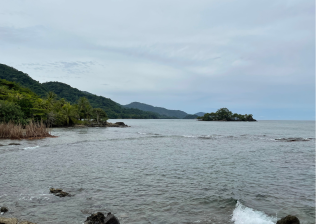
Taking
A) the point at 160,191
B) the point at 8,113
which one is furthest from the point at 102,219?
the point at 8,113

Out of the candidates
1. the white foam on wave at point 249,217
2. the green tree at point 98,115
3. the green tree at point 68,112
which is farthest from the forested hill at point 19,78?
the white foam on wave at point 249,217

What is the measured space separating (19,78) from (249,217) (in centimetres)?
21747

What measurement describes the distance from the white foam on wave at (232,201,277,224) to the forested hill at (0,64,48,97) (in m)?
196

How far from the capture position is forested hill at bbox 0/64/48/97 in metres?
182

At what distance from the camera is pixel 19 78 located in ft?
611

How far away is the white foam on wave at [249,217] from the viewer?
32.2 ft

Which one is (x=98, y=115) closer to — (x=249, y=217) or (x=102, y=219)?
(x=102, y=219)

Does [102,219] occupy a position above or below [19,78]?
below

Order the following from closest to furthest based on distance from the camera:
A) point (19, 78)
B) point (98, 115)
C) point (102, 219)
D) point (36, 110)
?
point (102, 219) → point (36, 110) → point (98, 115) → point (19, 78)

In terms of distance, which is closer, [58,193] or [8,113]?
[58,193]

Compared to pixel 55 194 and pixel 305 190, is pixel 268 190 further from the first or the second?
pixel 55 194

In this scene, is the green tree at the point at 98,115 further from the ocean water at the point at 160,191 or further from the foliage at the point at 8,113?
the ocean water at the point at 160,191

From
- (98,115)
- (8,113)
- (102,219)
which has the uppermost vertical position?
(98,115)

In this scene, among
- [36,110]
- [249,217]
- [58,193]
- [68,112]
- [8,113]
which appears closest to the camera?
[249,217]
